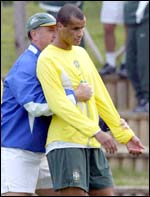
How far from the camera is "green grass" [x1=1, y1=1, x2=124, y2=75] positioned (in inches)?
483

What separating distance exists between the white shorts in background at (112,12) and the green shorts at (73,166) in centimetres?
476

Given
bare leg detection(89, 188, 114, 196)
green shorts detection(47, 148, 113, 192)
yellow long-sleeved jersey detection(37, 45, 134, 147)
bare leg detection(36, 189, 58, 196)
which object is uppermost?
yellow long-sleeved jersey detection(37, 45, 134, 147)

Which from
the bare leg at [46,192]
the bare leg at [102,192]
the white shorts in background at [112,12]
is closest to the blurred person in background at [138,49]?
the white shorts in background at [112,12]

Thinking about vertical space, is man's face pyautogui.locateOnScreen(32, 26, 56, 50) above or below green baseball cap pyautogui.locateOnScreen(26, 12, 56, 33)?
below

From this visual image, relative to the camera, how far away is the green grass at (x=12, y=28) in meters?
12.3

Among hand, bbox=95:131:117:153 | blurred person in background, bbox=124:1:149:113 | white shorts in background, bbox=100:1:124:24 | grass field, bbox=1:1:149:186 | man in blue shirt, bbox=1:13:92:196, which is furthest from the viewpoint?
white shorts in background, bbox=100:1:124:24

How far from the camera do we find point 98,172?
7578mm

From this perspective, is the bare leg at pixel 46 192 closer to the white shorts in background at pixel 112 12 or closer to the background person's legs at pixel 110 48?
the background person's legs at pixel 110 48

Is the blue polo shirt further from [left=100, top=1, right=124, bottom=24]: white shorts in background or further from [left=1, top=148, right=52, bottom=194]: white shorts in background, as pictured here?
[left=100, top=1, right=124, bottom=24]: white shorts in background

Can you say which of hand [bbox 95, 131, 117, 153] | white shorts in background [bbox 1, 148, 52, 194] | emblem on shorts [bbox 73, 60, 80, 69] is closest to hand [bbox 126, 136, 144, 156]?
hand [bbox 95, 131, 117, 153]

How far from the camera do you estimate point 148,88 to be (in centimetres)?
1164

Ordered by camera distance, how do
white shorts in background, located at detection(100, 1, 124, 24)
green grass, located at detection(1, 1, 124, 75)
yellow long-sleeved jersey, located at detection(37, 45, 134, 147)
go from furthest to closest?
green grass, located at detection(1, 1, 124, 75) < white shorts in background, located at detection(100, 1, 124, 24) < yellow long-sleeved jersey, located at detection(37, 45, 134, 147)

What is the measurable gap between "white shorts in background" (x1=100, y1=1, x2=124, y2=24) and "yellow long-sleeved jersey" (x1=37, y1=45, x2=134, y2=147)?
4.57 m

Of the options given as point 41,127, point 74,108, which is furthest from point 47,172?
point 74,108
